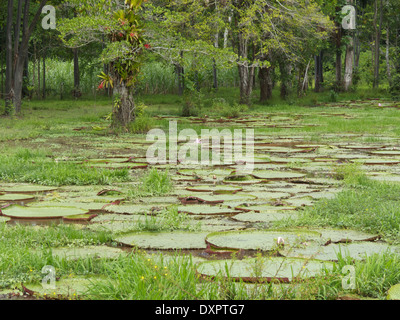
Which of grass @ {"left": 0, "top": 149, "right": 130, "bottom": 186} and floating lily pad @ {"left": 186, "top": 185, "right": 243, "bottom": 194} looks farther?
grass @ {"left": 0, "top": 149, "right": 130, "bottom": 186}

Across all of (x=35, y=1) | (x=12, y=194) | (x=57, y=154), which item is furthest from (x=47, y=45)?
(x=12, y=194)

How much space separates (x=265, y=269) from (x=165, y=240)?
2.80 feet

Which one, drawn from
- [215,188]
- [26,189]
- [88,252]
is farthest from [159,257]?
[26,189]

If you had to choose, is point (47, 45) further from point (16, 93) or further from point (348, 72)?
point (348, 72)

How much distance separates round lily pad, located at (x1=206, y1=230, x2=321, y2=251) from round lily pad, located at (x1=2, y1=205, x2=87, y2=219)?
1283 mm

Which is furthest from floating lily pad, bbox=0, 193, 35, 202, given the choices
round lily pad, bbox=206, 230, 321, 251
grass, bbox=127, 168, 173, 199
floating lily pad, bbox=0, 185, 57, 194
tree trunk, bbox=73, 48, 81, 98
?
tree trunk, bbox=73, 48, 81, 98

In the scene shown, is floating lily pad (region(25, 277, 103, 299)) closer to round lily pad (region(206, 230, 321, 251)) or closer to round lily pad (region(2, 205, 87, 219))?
round lily pad (region(206, 230, 321, 251))

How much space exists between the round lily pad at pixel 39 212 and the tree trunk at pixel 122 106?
7393 mm

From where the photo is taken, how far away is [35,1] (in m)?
23.4

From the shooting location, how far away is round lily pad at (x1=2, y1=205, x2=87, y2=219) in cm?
402

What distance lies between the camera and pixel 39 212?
4141 mm

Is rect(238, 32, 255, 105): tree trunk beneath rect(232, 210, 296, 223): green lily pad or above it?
above

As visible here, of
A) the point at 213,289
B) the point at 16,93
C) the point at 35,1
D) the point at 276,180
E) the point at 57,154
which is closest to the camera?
the point at 213,289
